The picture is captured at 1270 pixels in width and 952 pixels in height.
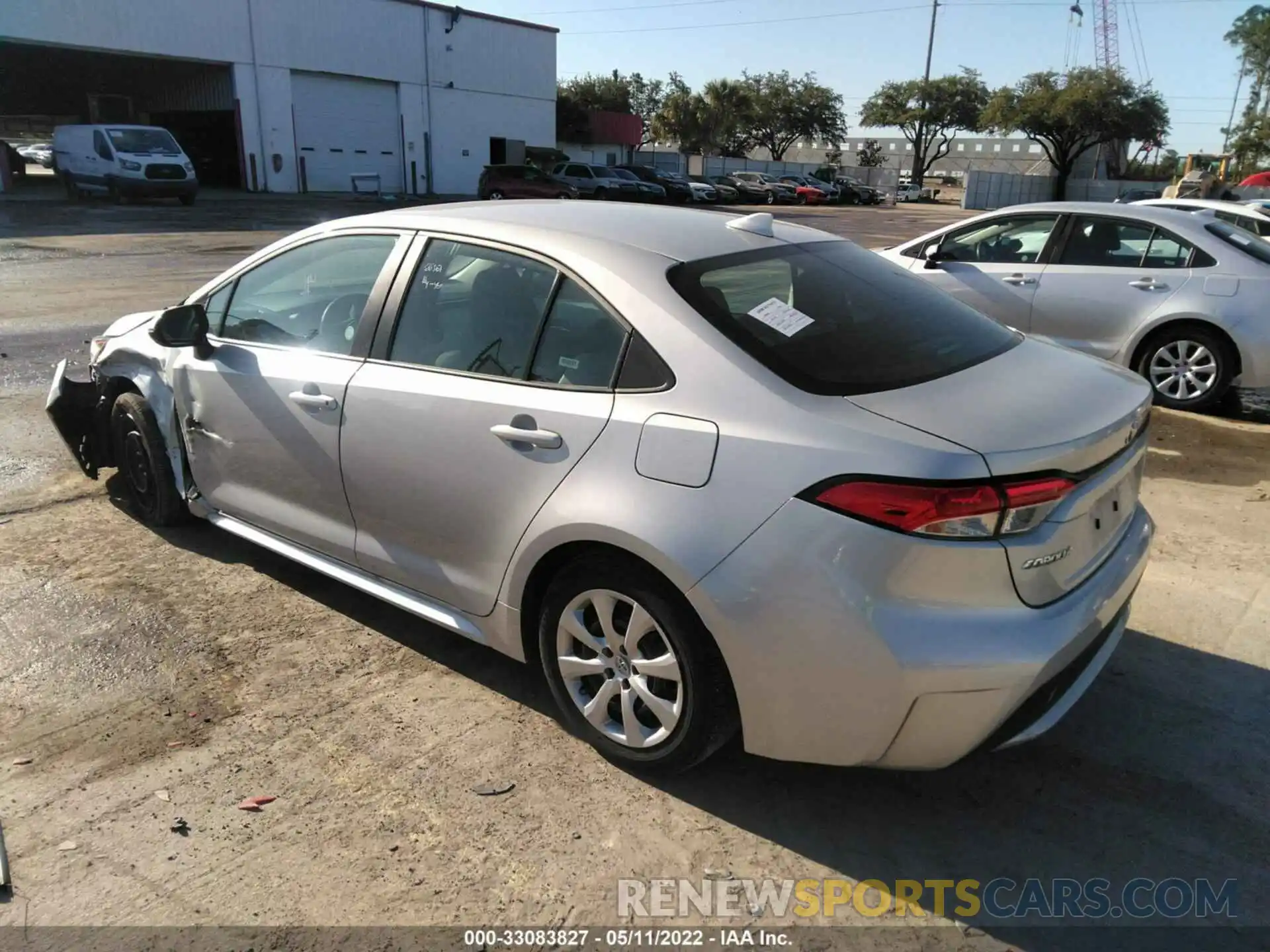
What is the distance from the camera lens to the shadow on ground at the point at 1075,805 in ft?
8.36

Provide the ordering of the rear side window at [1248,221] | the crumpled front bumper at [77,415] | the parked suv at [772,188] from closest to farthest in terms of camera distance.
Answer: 1. the crumpled front bumper at [77,415]
2. the rear side window at [1248,221]
3. the parked suv at [772,188]

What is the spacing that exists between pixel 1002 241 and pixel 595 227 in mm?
5703

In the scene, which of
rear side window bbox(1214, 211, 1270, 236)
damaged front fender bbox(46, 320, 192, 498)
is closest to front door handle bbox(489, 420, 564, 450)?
damaged front fender bbox(46, 320, 192, 498)

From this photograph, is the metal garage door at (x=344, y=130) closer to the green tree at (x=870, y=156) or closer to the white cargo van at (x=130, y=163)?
the white cargo van at (x=130, y=163)

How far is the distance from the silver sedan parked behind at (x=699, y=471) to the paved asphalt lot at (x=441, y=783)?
0.98 feet

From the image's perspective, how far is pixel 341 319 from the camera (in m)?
3.65

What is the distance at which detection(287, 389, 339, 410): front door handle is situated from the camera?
3414 mm

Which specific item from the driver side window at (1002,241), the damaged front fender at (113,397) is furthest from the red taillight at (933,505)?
the driver side window at (1002,241)

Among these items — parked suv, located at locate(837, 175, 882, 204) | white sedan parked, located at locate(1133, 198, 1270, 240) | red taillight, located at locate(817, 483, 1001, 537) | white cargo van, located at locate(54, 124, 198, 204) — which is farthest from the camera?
parked suv, located at locate(837, 175, 882, 204)

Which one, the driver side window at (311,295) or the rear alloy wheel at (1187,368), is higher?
A: the driver side window at (311,295)

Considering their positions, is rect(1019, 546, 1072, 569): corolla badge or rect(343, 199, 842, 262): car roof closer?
rect(1019, 546, 1072, 569): corolla badge

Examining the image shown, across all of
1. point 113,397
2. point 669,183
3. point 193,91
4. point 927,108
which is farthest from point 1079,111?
point 113,397

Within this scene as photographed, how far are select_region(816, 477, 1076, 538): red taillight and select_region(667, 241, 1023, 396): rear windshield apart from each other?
1.14ft

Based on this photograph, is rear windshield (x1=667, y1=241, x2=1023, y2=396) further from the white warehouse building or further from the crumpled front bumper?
the white warehouse building
